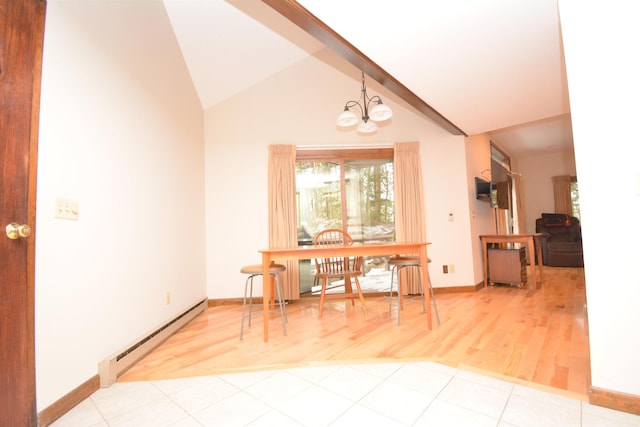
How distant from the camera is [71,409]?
5.00 feet

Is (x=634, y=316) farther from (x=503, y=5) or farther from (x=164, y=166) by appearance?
(x=164, y=166)

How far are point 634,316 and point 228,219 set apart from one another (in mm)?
3637

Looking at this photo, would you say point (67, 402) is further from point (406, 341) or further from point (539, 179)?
point (539, 179)

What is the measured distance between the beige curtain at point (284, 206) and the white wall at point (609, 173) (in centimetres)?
285

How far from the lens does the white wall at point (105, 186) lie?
1492 mm

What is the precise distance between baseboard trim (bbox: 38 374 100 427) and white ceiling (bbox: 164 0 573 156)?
2.57 m

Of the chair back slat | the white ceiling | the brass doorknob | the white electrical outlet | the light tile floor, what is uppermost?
the white ceiling

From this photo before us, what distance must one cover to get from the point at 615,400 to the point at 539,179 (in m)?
7.43

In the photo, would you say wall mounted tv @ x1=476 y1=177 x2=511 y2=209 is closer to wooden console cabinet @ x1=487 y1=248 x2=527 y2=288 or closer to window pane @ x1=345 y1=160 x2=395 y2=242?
wooden console cabinet @ x1=487 y1=248 x2=527 y2=288

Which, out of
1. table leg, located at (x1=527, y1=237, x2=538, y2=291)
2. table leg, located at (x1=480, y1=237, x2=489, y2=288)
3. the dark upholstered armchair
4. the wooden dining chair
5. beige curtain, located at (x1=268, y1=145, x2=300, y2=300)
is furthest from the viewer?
the dark upholstered armchair

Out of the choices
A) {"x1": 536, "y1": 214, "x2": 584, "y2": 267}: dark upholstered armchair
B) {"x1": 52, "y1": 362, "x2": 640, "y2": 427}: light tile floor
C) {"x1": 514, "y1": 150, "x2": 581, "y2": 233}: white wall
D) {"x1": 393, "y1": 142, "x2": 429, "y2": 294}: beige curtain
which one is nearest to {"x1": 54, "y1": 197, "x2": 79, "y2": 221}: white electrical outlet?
{"x1": 52, "y1": 362, "x2": 640, "y2": 427}: light tile floor

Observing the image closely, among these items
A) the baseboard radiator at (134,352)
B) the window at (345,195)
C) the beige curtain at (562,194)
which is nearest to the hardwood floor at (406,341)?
the baseboard radiator at (134,352)

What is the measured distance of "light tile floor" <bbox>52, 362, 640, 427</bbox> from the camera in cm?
136

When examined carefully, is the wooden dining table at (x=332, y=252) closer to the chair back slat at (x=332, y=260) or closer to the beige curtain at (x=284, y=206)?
the chair back slat at (x=332, y=260)
